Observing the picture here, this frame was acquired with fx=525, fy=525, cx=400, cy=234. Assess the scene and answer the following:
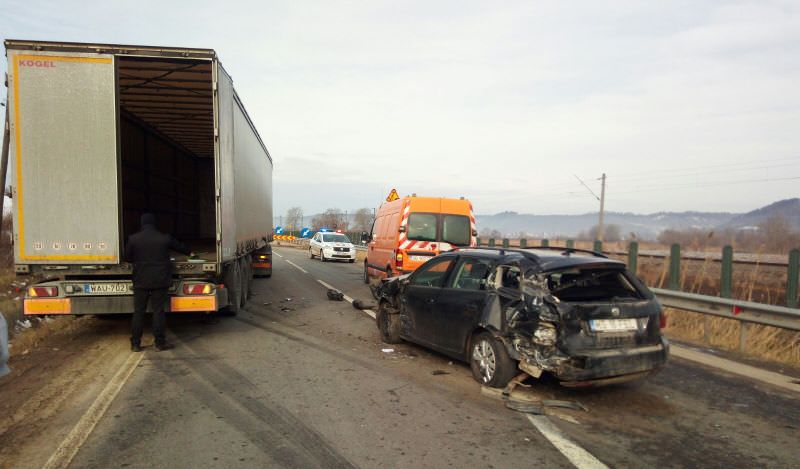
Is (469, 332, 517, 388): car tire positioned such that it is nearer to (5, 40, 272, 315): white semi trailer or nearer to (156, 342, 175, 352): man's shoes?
(5, 40, 272, 315): white semi trailer

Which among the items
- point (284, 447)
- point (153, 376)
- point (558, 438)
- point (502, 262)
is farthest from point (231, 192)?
point (558, 438)

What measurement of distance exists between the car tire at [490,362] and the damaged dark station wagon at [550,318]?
1 cm

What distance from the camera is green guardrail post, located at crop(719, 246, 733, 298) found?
401 inches

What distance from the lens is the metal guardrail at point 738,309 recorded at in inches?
270

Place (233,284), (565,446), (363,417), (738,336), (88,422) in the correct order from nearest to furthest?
(565,446)
(88,422)
(363,417)
(738,336)
(233,284)

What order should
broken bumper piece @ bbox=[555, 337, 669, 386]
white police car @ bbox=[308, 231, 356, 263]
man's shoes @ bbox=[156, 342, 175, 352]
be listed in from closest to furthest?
broken bumper piece @ bbox=[555, 337, 669, 386]
man's shoes @ bbox=[156, 342, 175, 352]
white police car @ bbox=[308, 231, 356, 263]

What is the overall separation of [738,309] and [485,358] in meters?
4.44

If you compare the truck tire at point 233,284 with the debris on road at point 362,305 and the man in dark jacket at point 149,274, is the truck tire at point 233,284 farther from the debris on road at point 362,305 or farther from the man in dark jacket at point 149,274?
the debris on road at point 362,305

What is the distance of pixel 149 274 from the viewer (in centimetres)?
693

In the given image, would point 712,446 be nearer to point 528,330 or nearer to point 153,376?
point 528,330

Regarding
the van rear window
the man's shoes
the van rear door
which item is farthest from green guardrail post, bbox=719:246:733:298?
the van rear door

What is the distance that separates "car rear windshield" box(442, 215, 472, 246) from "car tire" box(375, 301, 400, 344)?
450 centimetres

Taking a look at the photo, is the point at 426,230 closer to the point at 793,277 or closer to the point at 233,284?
the point at 233,284

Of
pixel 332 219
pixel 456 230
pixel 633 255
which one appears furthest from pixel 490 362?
pixel 332 219
